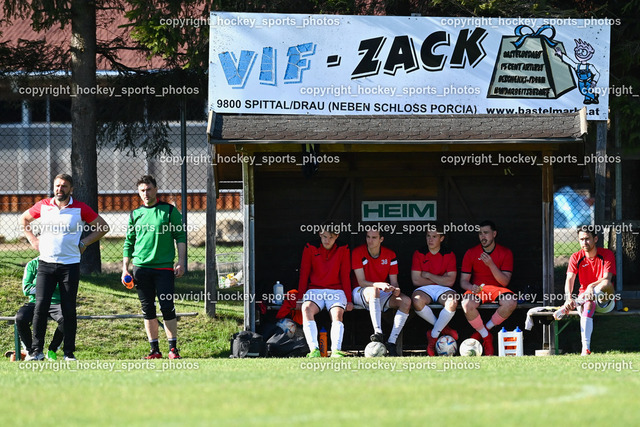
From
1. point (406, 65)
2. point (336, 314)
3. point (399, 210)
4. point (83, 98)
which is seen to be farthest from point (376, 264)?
point (83, 98)

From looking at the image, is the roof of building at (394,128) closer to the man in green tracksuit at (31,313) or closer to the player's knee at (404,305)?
the player's knee at (404,305)

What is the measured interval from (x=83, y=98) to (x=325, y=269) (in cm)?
501

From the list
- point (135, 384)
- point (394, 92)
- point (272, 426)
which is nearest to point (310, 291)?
point (394, 92)

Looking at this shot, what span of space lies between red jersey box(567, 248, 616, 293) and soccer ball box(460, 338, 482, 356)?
4.25 feet

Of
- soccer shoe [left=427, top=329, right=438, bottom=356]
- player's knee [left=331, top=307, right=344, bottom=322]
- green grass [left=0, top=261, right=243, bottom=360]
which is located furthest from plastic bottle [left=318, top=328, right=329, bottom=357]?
green grass [left=0, top=261, right=243, bottom=360]

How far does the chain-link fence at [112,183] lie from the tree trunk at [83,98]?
13.2ft

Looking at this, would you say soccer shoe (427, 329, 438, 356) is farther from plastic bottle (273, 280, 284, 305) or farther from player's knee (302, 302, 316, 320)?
plastic bottle (273, 280, 284, 305)

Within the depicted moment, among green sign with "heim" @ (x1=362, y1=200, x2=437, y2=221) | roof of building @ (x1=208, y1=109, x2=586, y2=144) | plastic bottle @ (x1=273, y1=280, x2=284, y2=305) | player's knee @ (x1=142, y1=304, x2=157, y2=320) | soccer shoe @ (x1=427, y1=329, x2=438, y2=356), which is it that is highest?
roof of building @ (x1=208, y1=109, x2=586, y2=144)

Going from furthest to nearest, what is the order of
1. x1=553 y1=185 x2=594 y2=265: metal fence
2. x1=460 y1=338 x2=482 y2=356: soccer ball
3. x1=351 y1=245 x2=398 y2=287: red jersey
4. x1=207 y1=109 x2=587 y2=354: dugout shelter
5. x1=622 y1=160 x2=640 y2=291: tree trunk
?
x1=553 y1=185 x2=594 y2=265: metal fence → x1=622 y1=160 x2=640 y2=291: tree trunk → x1=207 y1=109 x2=587 y2=354: dugout shelter → x1=351 y1=245 x2=398 y2=287: red jersey → x1=460 y1=338 x2=482 y2=356: soccer ball

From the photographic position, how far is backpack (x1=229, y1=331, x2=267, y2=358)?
9.90 meters

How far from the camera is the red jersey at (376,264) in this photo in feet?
34.9

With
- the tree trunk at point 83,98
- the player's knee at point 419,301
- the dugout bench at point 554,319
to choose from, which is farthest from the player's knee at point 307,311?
the tree trunk at point 83,98

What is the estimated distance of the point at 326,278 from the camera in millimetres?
10500

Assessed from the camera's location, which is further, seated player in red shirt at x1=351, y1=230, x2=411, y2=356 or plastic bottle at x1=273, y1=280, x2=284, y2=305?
plastic bottle at x1=273, y1=280, x2=284, y2=305
